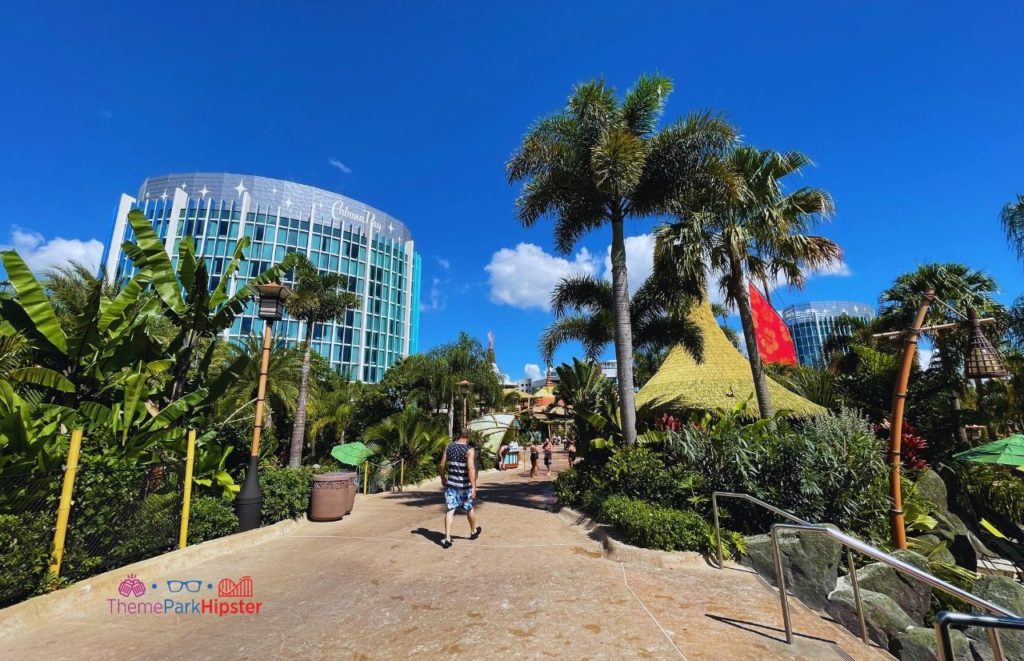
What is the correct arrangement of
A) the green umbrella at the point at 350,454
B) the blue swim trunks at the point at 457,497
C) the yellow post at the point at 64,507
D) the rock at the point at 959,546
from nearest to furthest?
the yellow post at the point at 64,507 < the blue swim trunks at the point at 457,497 < the rock at the point at 959,546 < the green umbrella at the point at 350,454

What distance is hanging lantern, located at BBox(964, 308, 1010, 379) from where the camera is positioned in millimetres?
6320

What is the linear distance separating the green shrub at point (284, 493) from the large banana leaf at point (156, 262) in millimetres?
3590

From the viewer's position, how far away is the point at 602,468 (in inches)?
373

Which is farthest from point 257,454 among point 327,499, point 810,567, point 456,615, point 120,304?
point 810,567

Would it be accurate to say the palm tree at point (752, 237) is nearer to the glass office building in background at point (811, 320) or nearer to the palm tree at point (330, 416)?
the palm tree at point (330, 416)

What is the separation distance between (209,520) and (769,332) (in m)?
13.4

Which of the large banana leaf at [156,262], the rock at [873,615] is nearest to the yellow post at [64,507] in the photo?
the large banana leaf at [156,262]

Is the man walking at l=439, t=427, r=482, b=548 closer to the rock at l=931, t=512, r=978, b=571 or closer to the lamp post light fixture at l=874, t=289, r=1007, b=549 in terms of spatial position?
the lamp post light fixture at l=874, t=289, r=1007, b=549

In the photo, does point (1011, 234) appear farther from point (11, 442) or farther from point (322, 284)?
point (11, 442)

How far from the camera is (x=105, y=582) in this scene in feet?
16.2

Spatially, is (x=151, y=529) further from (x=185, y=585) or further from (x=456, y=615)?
(x=456, y=615)

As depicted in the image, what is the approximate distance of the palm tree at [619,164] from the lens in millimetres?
9938

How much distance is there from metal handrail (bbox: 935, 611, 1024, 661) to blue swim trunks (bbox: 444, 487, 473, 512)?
18.9 feet

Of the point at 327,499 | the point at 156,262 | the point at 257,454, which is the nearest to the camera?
the point at 257,454
